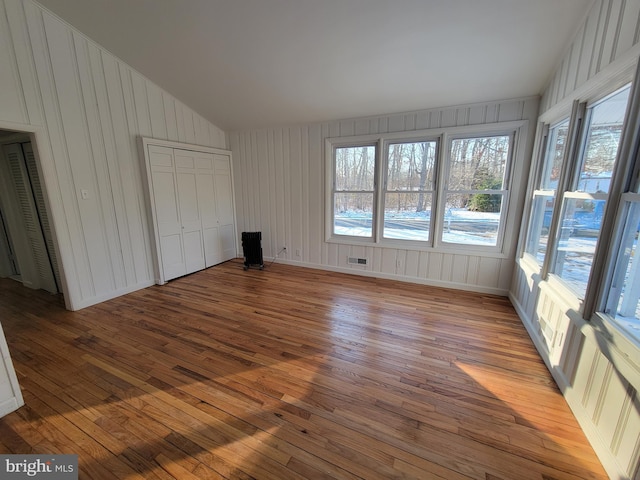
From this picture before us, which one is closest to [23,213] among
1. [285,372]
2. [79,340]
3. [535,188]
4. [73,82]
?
[73,82]

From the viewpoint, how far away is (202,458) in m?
1.40

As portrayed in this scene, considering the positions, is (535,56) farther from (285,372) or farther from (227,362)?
(227,362)

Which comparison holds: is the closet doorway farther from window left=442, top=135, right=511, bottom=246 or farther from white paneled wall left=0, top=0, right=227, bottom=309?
window left=442, top=135, right=511, bottom=246

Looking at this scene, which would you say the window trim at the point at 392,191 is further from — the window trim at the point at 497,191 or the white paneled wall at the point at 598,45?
the white paneled wall at the point at 598,45

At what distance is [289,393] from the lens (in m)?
1.83

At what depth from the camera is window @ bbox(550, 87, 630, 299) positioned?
1.71 m

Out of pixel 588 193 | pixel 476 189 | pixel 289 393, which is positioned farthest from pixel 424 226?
pixel 289 393

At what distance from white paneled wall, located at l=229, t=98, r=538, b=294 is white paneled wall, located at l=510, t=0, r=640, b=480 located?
0.95 meters

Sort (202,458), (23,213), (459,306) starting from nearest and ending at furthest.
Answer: (202,458) < (459,306) < (23,213)

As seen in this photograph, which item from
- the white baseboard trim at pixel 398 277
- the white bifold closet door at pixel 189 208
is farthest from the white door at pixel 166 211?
the white baseboard trim at pixel 398 277

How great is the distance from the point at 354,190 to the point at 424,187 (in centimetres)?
105

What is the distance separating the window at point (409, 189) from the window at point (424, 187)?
0.04 ft

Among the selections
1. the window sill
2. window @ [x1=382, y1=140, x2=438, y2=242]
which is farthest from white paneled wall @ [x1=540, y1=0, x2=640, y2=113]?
the window sill

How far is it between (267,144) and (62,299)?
11.8 ft
